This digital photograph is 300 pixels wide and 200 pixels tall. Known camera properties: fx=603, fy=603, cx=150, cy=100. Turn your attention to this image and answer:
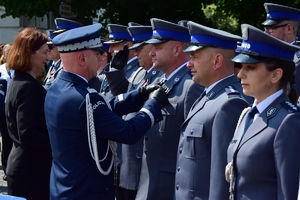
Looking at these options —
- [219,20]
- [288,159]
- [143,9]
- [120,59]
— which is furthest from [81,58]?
[219,20]

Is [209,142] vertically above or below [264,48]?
below

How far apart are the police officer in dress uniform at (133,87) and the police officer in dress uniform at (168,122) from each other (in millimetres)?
427

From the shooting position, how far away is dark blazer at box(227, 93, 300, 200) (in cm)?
297

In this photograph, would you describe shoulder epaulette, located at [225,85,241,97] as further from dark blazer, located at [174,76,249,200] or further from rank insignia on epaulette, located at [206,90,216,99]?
rank insignia on epaulette, located at [206,90,216,99]

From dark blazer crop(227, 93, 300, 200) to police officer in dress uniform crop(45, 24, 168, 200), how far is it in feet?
3.22

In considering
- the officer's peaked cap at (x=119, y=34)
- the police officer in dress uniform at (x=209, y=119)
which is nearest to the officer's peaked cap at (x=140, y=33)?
the officer's peaked cap at (x=119, y=34)

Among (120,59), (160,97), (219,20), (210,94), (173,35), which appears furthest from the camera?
(219,20)

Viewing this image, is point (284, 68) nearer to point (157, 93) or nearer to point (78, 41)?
point (157, 93)

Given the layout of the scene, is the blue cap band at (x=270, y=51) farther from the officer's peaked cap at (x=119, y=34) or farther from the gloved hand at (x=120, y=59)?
the officer's peaked cap at (x=119, y=34)

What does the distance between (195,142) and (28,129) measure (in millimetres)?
1526

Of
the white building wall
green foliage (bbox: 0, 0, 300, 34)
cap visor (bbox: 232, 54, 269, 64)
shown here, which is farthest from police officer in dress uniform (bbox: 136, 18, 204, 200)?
the white building wall

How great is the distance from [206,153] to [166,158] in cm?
73

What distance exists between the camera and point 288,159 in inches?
117

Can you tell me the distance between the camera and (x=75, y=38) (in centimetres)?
405
